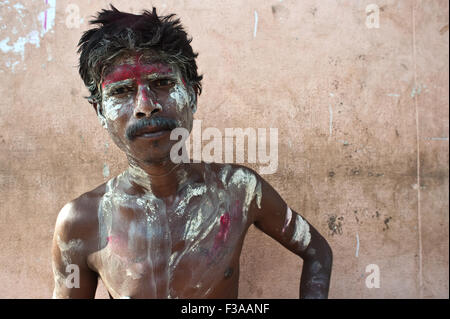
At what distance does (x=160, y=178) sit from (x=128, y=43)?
0.49 m

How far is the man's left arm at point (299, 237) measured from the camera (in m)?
1.63

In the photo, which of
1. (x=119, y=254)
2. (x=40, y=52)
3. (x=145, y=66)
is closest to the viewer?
(x=145, y=66)

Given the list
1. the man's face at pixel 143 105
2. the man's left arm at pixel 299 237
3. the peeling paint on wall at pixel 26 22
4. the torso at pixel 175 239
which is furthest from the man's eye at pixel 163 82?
the peeling paint on wall at pixel 26 22

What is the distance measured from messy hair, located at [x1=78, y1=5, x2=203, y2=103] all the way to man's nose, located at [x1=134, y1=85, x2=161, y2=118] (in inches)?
5.6

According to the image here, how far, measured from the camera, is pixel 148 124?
1.30m

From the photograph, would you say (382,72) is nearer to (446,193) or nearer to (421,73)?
(421,73)

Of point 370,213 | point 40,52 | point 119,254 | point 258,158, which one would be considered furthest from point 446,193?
point 40,52

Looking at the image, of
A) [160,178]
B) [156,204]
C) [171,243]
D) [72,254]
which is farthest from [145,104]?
[72,254]

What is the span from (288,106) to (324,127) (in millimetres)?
224

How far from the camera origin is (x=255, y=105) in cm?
212

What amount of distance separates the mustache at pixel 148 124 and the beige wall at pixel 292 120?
786 mm
